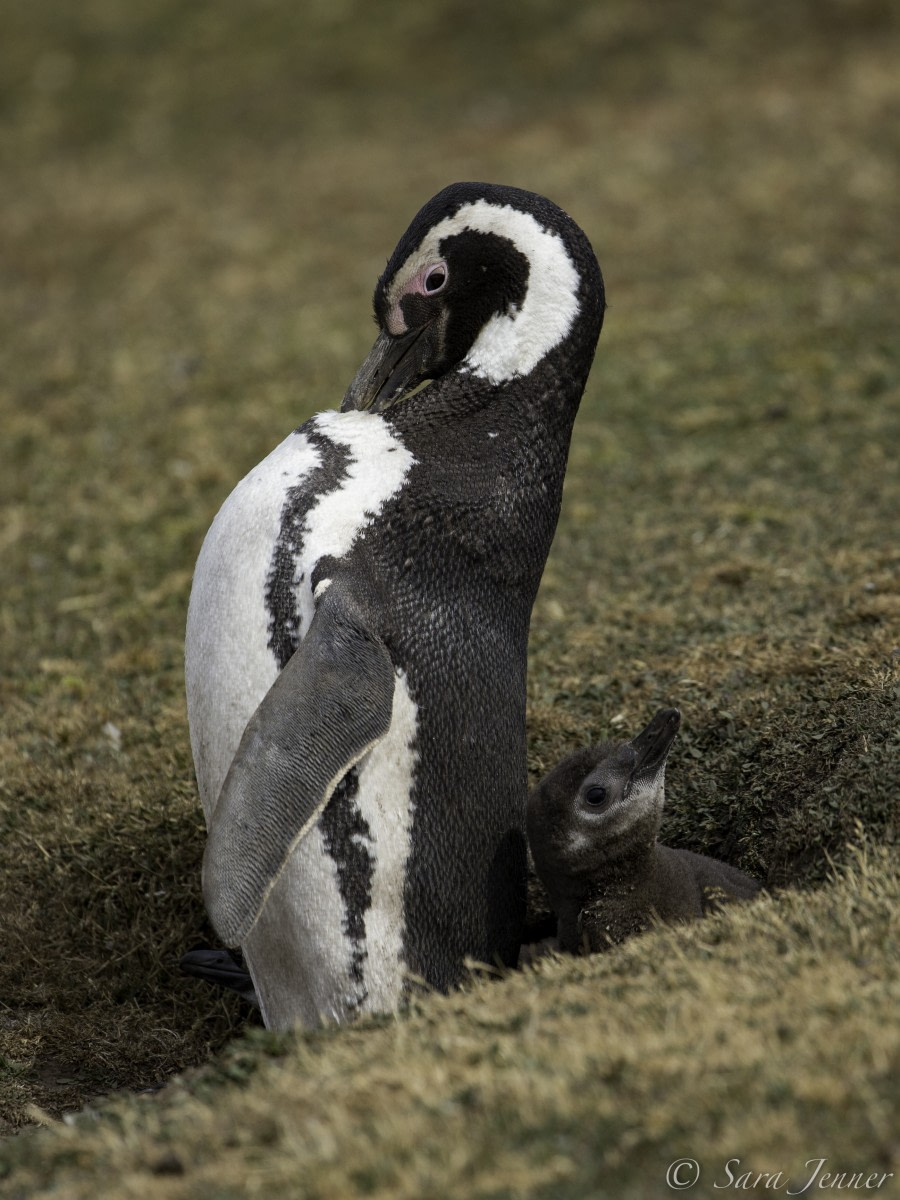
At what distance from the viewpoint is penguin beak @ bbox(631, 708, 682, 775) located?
3.98 meters

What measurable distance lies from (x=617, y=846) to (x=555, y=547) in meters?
3.82

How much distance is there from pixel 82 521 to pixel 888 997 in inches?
Answer: 257

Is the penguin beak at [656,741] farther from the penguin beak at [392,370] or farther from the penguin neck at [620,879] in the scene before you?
the penguin beak at [392,370]

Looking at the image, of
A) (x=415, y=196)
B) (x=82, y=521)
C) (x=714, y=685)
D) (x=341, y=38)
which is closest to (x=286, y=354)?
(x=82, y=521)

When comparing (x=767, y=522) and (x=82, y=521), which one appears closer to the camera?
(x=767, y=522)

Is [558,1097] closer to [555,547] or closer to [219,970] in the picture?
[219,970]

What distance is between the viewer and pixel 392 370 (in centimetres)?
421

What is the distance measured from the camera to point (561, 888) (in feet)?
13.4

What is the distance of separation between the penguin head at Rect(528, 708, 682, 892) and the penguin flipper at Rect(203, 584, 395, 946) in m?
0.71

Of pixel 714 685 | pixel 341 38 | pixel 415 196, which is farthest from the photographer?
pixel 341 38

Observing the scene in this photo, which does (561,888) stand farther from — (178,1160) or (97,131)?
(97,131)
